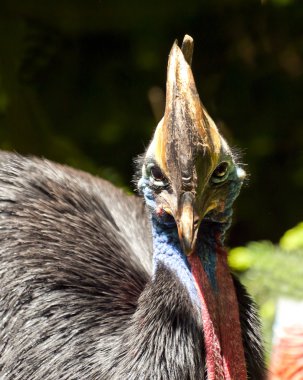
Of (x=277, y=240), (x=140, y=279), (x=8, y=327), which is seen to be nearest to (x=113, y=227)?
(x=140, y=279)

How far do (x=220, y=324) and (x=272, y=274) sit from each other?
1402mm

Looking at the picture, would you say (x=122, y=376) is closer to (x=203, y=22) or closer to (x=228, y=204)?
(x=228, y=204)

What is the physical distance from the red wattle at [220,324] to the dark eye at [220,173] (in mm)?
196

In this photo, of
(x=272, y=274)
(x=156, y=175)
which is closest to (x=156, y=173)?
(x=156, y=175)

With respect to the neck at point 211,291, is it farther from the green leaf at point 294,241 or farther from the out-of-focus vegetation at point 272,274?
the green leaf at point 294,241

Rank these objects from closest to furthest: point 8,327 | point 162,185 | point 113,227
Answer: point 162,185 → point 8,327 → point 113,227

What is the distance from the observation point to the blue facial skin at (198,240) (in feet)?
8.81

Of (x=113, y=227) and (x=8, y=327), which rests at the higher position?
(x=113, y=227)

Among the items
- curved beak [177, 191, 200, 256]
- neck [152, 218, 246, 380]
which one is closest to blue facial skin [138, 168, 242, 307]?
neck [152, 218, 246, 380]

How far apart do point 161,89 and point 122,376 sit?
2969 mm

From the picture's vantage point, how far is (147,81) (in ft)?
18.1

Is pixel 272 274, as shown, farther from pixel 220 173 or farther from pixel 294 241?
pixel 220 173

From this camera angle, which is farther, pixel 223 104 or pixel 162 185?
pixel 223 104

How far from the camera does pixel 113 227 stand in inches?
128
